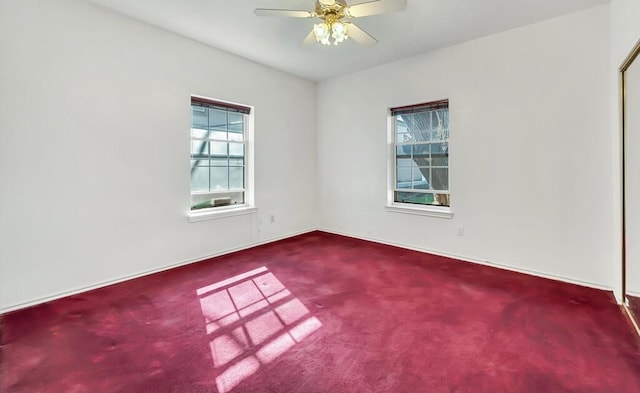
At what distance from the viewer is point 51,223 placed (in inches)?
102

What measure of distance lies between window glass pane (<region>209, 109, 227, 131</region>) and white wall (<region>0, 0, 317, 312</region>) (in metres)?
0.23

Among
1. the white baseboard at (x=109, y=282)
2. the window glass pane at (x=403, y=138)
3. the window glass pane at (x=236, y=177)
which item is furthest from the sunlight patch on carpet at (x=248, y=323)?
the window glass pane at (x=403, y=138)

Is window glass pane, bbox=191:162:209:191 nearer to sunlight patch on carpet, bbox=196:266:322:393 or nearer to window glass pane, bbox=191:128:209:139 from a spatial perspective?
window glass pane, bbox=191:128:209:139

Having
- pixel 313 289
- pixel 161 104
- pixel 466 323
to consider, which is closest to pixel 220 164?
pixel 161 104

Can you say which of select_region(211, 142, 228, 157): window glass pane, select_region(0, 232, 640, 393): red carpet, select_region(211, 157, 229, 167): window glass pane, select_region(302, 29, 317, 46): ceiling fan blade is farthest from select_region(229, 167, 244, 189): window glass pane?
select_region(302, 29, 317, 46): ceiling fan blade

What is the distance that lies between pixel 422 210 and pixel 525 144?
4.68ft

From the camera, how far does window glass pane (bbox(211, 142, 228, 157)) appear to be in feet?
12.8

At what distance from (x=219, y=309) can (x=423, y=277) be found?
2.12 metres

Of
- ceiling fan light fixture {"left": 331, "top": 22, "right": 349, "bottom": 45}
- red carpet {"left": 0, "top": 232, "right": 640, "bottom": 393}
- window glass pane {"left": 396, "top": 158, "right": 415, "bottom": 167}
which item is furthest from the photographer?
window glass pane {"left": 396, "top": 158, "right": 415, "bottom": 167}

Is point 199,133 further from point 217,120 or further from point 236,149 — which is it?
point 236,149

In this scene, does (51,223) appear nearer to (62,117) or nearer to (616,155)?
(62,117)

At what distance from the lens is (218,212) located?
3.89 metres

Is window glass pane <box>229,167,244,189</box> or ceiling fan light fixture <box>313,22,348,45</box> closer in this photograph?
ceiling fan light fixture <box>313,22,348,45</box>

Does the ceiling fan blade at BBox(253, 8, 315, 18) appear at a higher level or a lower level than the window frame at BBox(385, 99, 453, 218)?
higher
